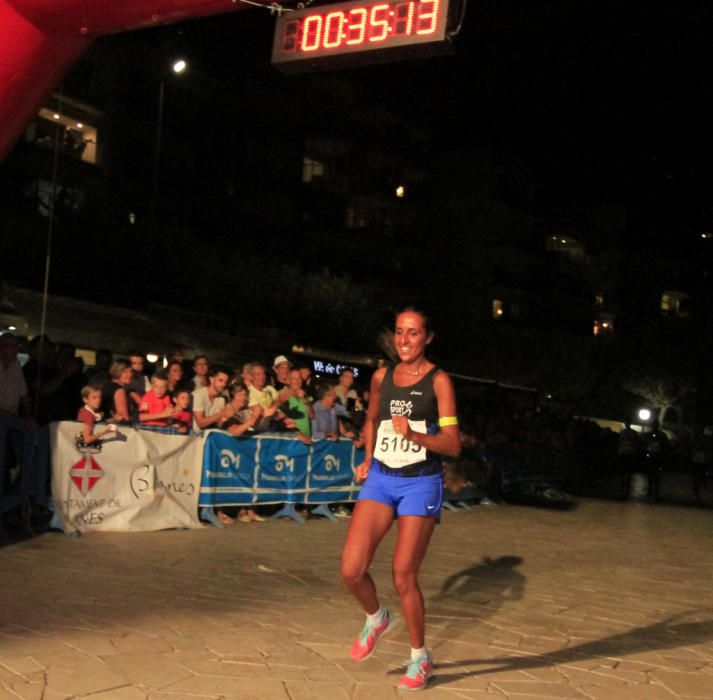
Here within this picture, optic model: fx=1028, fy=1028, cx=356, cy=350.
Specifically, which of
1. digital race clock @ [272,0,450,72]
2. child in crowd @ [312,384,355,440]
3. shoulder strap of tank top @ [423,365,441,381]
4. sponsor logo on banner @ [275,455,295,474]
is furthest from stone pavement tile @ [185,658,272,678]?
child in crowd @ [312,384,355,440]

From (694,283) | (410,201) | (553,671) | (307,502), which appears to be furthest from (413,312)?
(694,283)

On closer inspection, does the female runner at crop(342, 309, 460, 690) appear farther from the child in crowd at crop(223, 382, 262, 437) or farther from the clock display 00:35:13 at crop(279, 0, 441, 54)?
the child in crowd at crop(223, 382, 262, 437)

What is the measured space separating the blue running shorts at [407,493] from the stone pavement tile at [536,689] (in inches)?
37.4

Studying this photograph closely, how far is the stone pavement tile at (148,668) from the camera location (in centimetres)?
522

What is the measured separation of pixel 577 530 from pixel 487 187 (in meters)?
46.8

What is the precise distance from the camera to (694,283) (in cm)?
7350

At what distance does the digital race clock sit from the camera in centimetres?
668

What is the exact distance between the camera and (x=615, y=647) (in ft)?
21.9

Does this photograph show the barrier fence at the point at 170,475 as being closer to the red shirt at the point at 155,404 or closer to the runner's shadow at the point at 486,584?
the red shirt at the point at 155,404

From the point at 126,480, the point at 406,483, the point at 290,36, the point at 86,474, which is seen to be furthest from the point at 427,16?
the point at 126,480

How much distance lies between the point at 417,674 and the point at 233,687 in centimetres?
95

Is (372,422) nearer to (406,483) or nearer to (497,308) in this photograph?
(406,483)

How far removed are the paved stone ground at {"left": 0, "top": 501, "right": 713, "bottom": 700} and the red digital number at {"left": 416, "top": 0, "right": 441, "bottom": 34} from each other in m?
3.90

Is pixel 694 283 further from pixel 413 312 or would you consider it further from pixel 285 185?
pixel 413 312
